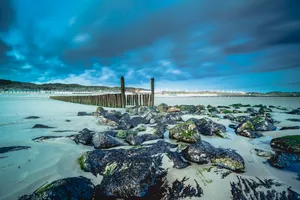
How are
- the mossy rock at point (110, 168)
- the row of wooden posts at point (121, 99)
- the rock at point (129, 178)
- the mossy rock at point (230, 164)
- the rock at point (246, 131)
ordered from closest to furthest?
the rock at point (129, 178) → the mossy rock at point (110, 168) → the mossy rock at point (230, 164) → the rock at point (246, 131) → the row of wooden posts at point (121, 99)

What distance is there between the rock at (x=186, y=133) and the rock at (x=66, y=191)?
8.40ft

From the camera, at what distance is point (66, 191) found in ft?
5.45

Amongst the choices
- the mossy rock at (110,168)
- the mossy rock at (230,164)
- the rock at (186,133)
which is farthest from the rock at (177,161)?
the rock at (186,133)

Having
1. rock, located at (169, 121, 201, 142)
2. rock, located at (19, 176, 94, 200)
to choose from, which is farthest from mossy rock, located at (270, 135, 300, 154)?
rock, located at (19, 176, 94, 200)

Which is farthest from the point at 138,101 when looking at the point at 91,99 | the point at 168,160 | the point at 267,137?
the point at 168,160

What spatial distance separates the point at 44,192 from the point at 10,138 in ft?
10.8

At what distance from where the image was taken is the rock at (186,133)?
3891 millimetres

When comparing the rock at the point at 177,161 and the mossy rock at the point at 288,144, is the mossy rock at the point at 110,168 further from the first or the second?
the mossy rock at the point at 288,144

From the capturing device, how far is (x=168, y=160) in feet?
9.02

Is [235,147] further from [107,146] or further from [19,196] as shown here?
[19,196]

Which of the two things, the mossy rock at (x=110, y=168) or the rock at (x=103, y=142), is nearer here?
the mossy rock at (x=110, y=168)

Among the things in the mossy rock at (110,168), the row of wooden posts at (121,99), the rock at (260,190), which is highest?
the row of wooden posts at (121,99)

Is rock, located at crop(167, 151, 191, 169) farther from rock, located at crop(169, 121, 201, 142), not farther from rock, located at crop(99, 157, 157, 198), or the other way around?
rock, located at crop(169, 121, 201, 142)

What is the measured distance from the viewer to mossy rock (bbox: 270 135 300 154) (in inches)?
127
